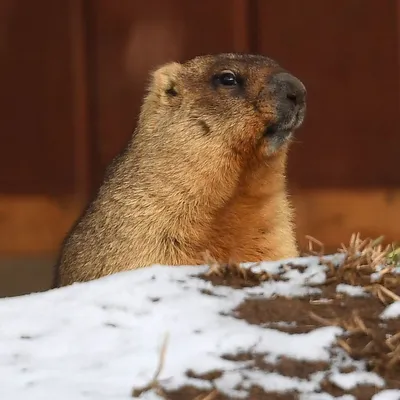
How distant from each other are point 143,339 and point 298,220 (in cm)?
352

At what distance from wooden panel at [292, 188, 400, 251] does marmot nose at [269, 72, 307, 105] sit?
188cm

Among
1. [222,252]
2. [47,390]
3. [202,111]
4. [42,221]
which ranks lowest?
[42,221]

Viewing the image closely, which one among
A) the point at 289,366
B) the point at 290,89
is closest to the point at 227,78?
the point at 290,89

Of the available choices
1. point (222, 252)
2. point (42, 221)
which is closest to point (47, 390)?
point (222, 252)

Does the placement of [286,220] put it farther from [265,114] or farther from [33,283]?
[33,283]

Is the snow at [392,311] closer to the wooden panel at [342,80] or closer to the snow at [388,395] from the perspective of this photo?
the snow at [388,395]

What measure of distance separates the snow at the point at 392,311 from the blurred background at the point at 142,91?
335cm

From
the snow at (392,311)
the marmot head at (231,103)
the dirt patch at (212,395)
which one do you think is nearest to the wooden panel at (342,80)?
the marmot head at (231,103)

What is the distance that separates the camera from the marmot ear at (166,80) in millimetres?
4344

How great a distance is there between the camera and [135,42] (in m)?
5.80

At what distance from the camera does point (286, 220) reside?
4.16m

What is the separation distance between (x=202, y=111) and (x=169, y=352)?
Answer: 6.64ft

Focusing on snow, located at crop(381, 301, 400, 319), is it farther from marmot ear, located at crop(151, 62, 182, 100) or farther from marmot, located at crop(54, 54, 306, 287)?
marmot ear, located at crop(151, 62, 182, 100)

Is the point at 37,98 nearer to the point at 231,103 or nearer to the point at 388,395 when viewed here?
the point at 231,103
